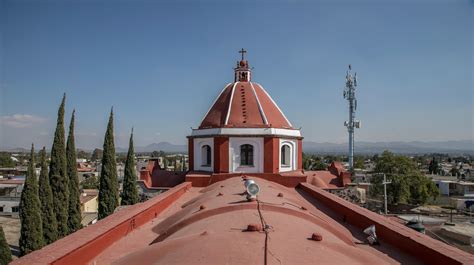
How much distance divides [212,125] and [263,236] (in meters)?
11.1

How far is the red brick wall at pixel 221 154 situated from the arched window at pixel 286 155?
2.50 meters

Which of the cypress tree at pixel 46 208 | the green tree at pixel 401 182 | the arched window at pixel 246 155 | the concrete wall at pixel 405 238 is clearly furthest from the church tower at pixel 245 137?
the green tree at pixel 401 182

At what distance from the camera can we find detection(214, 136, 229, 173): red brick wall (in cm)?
1470

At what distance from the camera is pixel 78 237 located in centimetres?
576

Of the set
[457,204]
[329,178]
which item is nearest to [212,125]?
[329,178]

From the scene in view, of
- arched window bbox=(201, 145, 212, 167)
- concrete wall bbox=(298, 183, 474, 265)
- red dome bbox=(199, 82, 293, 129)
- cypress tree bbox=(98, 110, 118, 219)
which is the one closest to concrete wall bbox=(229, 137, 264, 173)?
red dome bbox=(199, 82, 293, 129)

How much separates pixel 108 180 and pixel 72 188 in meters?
2.14

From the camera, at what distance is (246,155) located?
49.2 ft

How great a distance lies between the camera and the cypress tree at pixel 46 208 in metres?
17.8

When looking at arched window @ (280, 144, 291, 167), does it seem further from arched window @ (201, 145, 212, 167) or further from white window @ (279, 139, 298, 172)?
arched window @ (201, 145, 212, 167)

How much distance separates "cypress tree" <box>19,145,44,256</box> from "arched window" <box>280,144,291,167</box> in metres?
11.5

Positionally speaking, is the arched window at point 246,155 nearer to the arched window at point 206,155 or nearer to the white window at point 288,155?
the white window at point 288,155

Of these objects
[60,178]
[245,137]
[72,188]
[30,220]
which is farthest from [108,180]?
[245,137]

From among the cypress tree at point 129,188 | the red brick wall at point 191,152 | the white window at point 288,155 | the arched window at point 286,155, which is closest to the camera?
the white window at point 288,155
